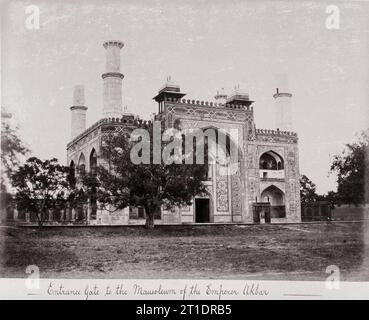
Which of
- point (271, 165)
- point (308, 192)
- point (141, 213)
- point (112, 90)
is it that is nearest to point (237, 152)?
point (271, 165)

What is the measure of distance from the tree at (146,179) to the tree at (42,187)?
1.47 m

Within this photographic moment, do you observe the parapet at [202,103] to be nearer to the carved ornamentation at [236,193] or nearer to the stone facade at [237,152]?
the stone facade at [237,152]

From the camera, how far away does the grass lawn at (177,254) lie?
8352mm

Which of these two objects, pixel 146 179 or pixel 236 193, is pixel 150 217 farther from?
pixel 236 193

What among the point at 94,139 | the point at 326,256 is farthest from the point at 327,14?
the point at 94,139

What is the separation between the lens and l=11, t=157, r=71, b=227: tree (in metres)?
14.3

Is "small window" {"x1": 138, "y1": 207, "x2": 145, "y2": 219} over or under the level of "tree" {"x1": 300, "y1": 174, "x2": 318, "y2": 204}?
under

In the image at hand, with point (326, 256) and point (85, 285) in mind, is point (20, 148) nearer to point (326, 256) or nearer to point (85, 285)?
point (85, 285)

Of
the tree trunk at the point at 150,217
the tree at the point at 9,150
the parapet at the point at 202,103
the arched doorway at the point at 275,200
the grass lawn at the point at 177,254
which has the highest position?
the parapet at the point at 202,103

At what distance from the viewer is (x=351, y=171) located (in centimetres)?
1553

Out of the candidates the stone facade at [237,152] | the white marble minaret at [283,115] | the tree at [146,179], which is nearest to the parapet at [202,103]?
the stone facade at [237,152]

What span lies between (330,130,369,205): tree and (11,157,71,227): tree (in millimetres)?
8448

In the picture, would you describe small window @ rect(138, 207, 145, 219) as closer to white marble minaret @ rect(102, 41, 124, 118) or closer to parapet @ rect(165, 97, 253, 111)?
white marble minaret @ rect(102, 41, 124, 118)

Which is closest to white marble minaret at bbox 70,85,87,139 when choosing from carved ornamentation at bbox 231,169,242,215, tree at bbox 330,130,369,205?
carved ornamentation at bbox 231,169,242,215
